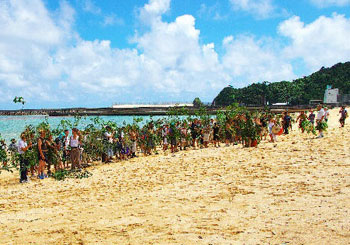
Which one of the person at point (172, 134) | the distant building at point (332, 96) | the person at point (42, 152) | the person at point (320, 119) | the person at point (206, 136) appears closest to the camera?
the person at point (42, 152)

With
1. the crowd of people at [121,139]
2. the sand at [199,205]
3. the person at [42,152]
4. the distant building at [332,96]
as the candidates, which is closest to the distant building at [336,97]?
the distant building at [332,96]

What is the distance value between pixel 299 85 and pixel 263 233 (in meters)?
100

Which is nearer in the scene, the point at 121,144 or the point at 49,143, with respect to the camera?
the point at 49,143

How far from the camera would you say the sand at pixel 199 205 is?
15.7 ft

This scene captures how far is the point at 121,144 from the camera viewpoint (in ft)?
49.7

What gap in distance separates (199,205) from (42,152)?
22.7 feet

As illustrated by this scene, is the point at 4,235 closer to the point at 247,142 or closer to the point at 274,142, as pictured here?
the point at 247,142

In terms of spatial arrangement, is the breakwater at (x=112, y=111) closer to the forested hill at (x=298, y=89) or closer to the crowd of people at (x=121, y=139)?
the forested hill at (x=298, y=89)

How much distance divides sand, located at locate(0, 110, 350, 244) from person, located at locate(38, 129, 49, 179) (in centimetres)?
51

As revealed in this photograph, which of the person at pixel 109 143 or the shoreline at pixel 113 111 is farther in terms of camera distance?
the shoreline at pixel 113 111

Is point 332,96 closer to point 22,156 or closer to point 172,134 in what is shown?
point 172,134

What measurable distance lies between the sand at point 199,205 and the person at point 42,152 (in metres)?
0.51

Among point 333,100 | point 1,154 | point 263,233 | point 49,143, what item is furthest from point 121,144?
point 333,100

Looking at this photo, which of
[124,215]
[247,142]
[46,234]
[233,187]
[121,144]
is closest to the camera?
[46,234]
